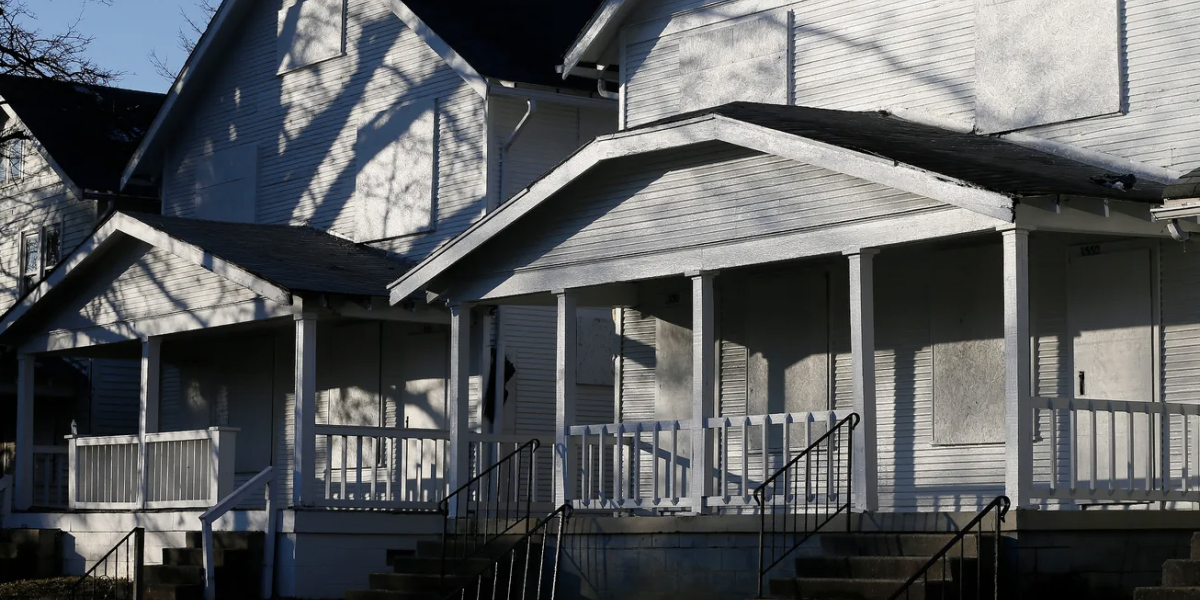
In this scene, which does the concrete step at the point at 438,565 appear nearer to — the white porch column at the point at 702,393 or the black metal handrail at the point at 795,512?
the white porch column at the point at 702,393

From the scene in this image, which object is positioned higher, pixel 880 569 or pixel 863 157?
pixel 863 157

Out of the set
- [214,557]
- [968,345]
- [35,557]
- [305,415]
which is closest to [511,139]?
[305,415]

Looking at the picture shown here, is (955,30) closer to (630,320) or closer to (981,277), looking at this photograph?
(981,277)

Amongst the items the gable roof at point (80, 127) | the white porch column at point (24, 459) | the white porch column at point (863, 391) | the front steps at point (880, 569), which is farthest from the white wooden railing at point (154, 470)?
the front steps at point (880, 569)

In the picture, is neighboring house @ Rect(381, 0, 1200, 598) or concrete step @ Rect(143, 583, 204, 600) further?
concrete step @ Rect(143, 583, 204, 600)

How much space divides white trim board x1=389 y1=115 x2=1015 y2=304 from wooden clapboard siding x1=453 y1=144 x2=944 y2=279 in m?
0.34

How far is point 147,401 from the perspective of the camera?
22703 mm

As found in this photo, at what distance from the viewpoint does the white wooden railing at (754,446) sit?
15953 mm

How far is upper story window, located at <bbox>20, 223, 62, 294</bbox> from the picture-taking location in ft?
102

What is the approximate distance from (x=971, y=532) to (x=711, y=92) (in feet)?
27.4

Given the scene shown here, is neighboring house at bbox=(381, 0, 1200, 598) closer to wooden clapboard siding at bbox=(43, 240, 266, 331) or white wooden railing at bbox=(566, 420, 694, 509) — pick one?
white wooden railing at bbox=(566, 420, 694, 509)

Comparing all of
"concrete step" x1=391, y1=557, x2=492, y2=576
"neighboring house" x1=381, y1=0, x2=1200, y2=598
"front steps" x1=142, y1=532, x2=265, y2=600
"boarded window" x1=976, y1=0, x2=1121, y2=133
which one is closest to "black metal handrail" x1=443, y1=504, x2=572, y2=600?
"concrete step" x1=391, y1=557, x2=492, y2=576

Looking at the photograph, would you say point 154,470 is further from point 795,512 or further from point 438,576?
point 795,512

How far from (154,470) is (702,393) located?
30.0 feet
